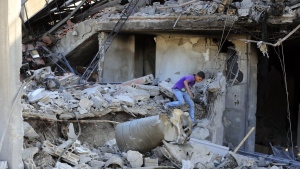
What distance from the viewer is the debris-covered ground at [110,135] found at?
29.2 ft

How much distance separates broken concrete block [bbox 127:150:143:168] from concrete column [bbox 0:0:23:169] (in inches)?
81.0

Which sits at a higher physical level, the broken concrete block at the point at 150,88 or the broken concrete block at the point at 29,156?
the broken concrete block at the point at 150,88

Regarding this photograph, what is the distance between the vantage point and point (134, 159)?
8914mm

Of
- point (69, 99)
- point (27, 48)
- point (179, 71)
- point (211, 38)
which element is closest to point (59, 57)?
point (27, 48)

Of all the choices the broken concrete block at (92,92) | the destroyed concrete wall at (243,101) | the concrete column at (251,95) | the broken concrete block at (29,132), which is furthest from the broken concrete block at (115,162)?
the concrete column at (251,95)

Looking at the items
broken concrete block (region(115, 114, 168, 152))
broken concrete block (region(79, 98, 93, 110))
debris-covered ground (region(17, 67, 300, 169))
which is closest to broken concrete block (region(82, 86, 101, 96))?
debris-covered ground (region(17, 67, 300, 169))

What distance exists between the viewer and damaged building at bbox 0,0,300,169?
8.85m

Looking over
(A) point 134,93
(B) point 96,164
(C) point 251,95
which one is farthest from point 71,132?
(C) point 251,95

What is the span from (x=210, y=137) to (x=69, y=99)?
362cm

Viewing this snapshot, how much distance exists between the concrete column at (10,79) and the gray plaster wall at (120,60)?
9827mm

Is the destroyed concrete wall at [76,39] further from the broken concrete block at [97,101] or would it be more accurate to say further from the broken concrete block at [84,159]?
the broken concrete block at [84,159]

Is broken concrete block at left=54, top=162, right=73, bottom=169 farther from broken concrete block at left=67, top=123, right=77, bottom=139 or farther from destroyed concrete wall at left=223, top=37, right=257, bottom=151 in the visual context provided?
destroyed concrete wall at left=223, top=37, right=257, bottom=151

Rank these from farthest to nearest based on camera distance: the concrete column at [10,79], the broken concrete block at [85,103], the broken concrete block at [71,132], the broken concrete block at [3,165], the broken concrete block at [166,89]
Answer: the broken concrete block at [166,89] → the broken concrete block at [85,103] → the broken concrete block at [71,132] → the broken concrete block at [3,165] → the concrete column at [10,79]

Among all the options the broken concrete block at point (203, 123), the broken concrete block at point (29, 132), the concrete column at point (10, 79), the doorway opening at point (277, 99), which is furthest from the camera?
the doorway opening at point (277, 99)
